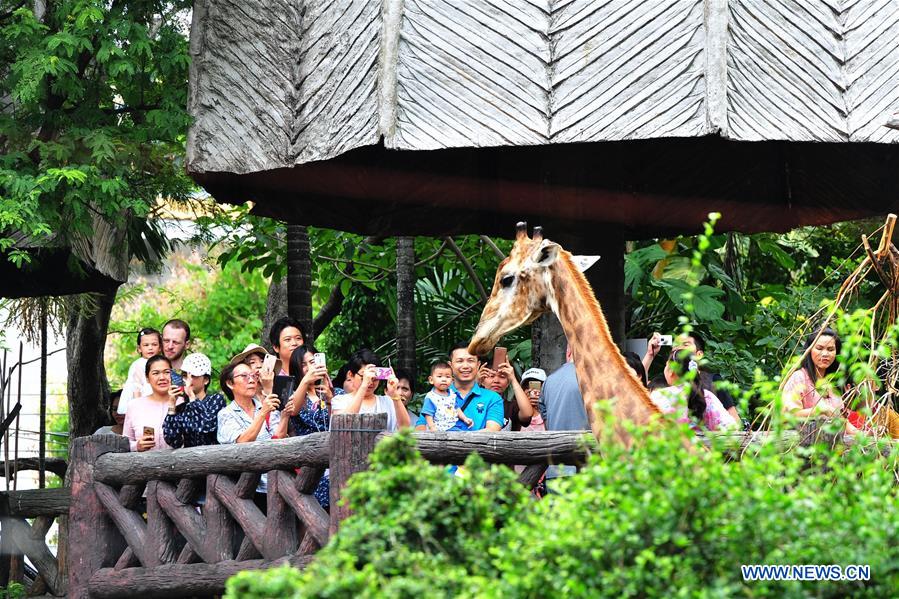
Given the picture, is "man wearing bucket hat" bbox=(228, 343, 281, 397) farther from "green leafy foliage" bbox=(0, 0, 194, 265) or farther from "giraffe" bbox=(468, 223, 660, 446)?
"giraffe" bbox=(468, 223, 660, 446)

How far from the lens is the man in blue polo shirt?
9891 mm

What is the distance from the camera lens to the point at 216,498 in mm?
8586

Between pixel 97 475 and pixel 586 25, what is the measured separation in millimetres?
4426

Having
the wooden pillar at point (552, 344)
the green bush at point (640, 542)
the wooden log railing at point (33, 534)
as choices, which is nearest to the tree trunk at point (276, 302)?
the wooden log railing at point (33, 534)

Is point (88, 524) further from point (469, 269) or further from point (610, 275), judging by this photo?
point (469, 269)

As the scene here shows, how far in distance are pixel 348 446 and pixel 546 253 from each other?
5.53 feet

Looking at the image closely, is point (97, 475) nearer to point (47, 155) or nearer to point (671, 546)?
point (47, 155)

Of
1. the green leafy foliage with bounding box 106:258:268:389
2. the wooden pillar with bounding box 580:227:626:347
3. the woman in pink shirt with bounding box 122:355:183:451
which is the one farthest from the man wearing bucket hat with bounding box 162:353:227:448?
the green leafy foliage with bounding box 106:258:268:389

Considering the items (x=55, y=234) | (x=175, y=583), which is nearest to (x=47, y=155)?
(x=55, y=234)

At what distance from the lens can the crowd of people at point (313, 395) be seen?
8742mm

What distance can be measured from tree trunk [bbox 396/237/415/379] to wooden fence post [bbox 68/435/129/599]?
472 cm

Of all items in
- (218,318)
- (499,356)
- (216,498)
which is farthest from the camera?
(218,318)

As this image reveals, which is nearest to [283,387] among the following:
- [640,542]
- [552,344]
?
[552,344]

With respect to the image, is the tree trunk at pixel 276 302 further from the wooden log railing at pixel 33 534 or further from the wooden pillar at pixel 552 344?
the wooden pillar at pixel 552 344
